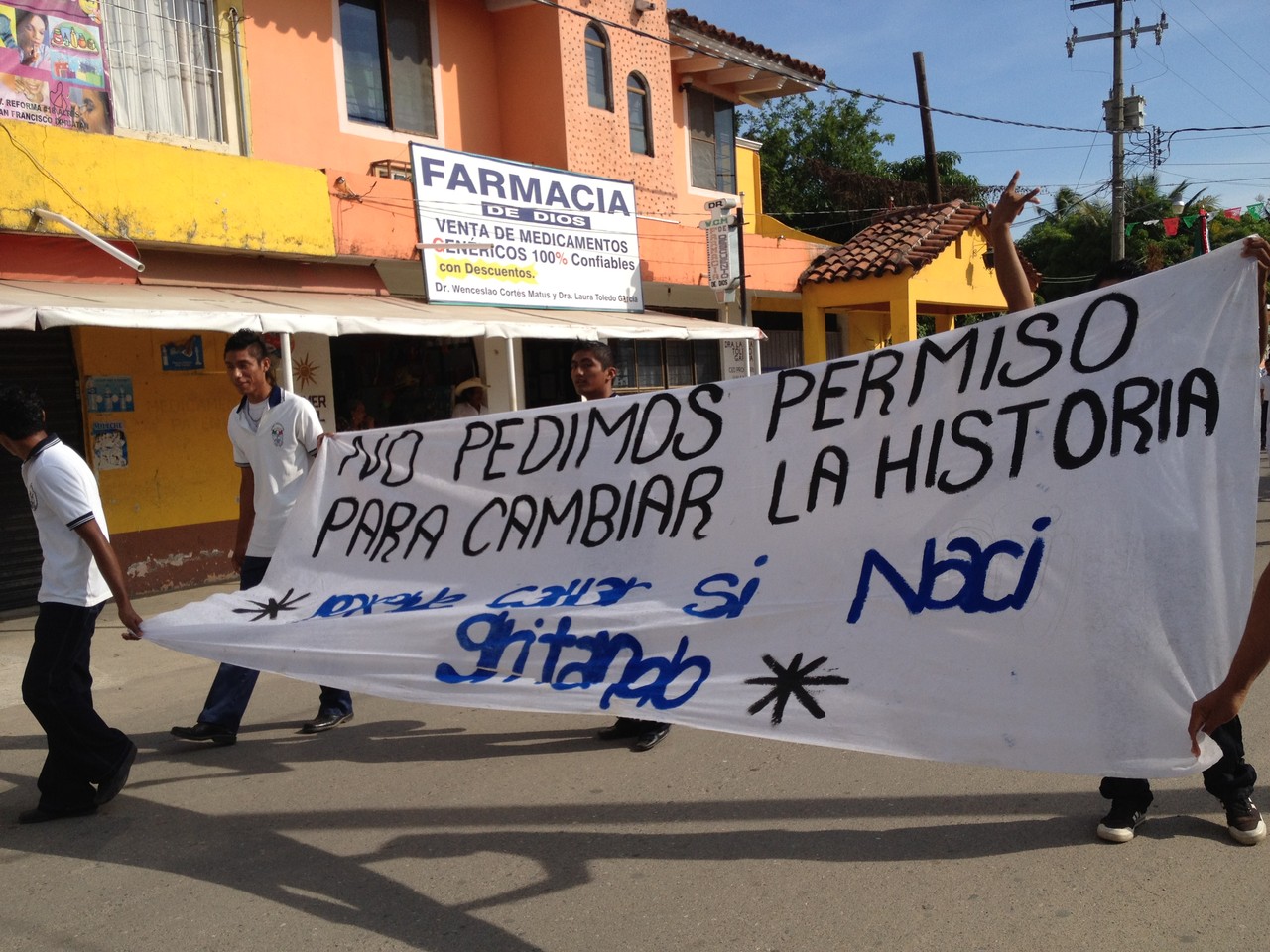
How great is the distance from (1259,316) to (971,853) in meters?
1.85

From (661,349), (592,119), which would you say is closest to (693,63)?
(592,119)

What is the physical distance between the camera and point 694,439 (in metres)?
3.89

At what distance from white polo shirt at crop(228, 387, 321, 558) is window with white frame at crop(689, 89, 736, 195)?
1259 centimetres

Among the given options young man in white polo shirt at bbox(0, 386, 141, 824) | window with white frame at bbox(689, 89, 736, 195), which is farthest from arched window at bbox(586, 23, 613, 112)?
young man in white polo shirt at bbox(0, 386, 141, 824)

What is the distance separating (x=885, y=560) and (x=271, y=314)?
6.44m

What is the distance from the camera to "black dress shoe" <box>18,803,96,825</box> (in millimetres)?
4160

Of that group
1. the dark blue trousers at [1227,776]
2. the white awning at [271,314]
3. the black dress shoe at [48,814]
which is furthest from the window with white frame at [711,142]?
the dark blue trousers at [1227,776]

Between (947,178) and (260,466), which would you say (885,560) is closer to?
(260,466)

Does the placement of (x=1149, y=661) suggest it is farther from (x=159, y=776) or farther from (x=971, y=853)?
(x=159, y=776)

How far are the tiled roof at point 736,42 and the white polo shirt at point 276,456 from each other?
39.4 ft

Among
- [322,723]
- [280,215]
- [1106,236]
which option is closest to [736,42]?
[280,215]

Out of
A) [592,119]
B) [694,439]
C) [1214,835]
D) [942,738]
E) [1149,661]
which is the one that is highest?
[592,119]

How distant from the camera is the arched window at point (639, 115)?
14.6 m

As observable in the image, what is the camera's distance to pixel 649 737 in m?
4.75
